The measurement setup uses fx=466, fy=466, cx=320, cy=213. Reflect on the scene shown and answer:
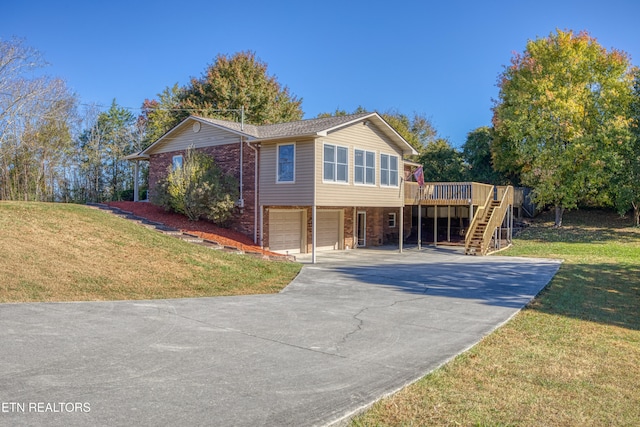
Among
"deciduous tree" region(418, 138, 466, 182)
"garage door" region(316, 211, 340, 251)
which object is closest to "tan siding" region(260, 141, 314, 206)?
"garage door" region(316, 211, 340, 251)

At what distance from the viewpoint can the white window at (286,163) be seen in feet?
58.5

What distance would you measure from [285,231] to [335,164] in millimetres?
3871

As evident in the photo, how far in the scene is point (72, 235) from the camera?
13.1m

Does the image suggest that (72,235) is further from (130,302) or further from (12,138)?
(12,138)

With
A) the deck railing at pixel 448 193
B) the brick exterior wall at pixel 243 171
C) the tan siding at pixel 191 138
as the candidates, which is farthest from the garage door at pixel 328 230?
the tan siding at pixel 191 138

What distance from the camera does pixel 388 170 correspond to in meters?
21.5

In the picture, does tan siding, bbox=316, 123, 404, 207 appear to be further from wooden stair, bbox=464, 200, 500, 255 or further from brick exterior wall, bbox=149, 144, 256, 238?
wooden stair, bbox=464, 200, 500, 255

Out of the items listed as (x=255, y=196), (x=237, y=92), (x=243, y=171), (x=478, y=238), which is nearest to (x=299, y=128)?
(x=243, y=171)

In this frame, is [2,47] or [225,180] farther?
[2,47]

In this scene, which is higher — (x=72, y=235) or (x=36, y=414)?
(x=72, y=235)

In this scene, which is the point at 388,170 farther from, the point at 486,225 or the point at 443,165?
the point at 443,165

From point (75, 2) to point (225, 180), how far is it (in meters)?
9.44

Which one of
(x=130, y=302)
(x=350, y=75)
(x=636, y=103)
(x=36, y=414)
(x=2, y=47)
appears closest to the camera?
(x=36, y=414)

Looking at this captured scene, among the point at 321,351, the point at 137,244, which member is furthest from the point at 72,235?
the point at 321,351
